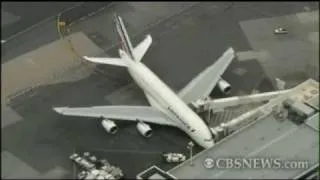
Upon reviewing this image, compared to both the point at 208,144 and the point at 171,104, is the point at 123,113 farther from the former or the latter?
the point at 208,144

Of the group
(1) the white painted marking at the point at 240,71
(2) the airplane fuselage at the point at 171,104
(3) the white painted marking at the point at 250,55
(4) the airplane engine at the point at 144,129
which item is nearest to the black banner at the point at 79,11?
(2) the airplane fuselage at the point at 171,104

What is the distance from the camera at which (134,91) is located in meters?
52.7

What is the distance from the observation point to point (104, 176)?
4497 centimetres

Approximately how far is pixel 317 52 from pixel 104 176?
19.4 meters

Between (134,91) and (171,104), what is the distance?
5.34 m

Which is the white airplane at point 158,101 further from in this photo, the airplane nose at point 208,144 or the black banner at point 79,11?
the black banner at point 79,11

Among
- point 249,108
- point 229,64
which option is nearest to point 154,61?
point 229,64

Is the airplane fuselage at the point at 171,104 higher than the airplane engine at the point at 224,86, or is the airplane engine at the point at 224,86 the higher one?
the airplane fuselage at the point at 171,104

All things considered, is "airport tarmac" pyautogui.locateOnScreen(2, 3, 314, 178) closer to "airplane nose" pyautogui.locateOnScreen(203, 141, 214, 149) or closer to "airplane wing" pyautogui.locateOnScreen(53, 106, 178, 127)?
"airplane wing" pyautogui.locateOnScreen(53, 106, 178, 127)

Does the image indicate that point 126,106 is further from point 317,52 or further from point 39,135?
point 317,52

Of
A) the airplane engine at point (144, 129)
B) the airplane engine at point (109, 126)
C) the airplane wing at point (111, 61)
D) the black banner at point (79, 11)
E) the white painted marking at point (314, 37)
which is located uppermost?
the black banner at point (79, 11)

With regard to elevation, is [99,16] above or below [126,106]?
above

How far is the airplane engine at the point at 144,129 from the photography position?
48.1 m

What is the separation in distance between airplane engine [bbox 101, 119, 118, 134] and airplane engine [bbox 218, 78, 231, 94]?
7626 mm
